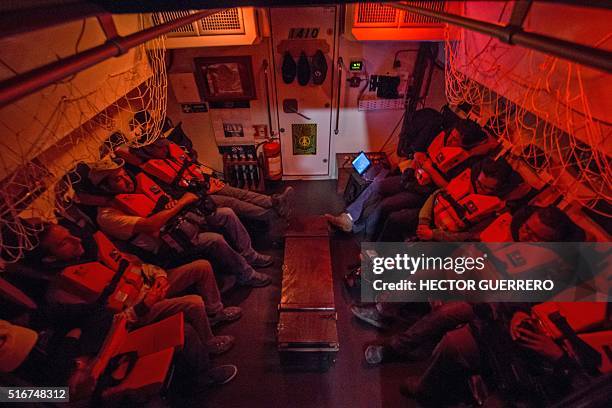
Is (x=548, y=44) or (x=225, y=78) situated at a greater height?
(x=225, y=78)

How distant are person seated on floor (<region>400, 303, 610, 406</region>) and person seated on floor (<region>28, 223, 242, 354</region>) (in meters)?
1.55

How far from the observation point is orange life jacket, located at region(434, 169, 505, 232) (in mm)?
2342

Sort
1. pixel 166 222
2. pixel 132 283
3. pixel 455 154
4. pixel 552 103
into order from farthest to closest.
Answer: pixel 455 154, pixel 166 222, pixel 132 283, pixel 552 103

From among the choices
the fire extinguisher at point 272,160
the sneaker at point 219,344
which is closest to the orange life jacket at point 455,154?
the fire extinguisher at point 272,160

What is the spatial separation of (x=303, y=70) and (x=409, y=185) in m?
1.67

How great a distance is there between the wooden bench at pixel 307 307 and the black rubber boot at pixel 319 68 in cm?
172

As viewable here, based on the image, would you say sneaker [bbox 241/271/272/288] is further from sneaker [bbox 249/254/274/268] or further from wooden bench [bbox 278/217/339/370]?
wooden bench [bbox 278/217/339/370]

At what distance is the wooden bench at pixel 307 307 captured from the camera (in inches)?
78.5

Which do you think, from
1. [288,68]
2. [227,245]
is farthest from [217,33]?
[227,245]

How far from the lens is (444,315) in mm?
1968

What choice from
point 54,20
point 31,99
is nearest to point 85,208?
point 31,99

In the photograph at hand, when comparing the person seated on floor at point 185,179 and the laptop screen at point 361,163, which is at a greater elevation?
the laptop screen at point 361,163

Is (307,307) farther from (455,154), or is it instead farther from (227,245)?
(455,154)

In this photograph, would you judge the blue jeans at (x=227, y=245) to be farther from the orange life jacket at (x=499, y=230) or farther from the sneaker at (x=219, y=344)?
the orange life jacket at (x=499, y=230)
